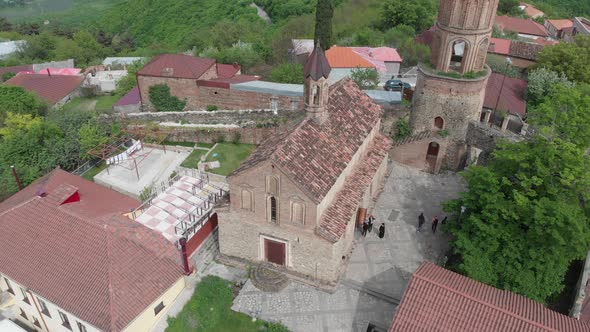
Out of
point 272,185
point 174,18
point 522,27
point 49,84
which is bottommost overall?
point 174,18

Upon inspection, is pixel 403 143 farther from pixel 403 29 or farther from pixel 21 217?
pixel 403 29

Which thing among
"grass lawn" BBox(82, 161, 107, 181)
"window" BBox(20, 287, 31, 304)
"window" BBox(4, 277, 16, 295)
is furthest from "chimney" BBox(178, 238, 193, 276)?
"grass lawn" BBox(82, 161, 107, 181)

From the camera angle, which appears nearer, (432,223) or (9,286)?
(9,286)

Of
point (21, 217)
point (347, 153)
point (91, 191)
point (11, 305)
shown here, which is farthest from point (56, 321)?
point (347, 153)

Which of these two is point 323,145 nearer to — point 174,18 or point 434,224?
point 434,224

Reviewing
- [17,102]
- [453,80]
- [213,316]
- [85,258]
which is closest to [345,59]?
[453,80]

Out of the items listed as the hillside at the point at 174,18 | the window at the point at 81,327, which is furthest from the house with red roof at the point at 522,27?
the window at the point at 81,327

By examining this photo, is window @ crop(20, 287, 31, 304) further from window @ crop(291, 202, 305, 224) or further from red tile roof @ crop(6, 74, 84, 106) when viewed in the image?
red tile roof @ crop(6, 74, 84, 106)

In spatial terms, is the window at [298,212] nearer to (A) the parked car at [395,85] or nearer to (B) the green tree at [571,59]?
(A) the parked car at [395,85]
